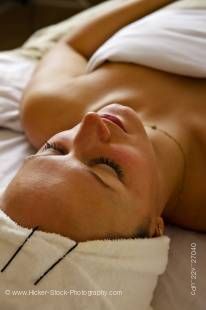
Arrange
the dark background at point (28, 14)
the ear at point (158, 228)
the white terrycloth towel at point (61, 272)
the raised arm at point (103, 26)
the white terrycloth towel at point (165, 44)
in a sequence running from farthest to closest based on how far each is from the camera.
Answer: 1. the dark background at point (28, 14)
2. the raised arm at point (103, 26)
3. the white terrycloth towel at point (165, 44)
4. the ear at point (158, 228)
5. the white terrycloth towel at point (61, 272)

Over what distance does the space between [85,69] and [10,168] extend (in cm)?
35

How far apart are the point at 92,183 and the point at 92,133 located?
0.39 ft

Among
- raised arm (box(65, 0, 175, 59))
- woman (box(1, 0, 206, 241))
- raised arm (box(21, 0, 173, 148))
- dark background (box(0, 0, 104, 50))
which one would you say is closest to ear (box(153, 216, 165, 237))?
woman (box(1, 0, 206, 241))

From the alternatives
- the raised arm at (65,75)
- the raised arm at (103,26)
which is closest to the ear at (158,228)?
the raised arm at (65,75)

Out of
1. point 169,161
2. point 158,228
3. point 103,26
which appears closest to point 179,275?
point 158,228

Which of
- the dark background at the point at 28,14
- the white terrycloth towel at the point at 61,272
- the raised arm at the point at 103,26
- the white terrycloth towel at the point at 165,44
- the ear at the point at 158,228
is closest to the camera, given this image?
the white terrycloth towel at the point at 61,272

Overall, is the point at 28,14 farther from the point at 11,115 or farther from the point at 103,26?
the point at 11,115

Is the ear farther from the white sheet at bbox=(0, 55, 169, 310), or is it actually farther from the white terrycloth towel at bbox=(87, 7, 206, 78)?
the white terrycloth towel at bbox=(87, 7, 206, 78)

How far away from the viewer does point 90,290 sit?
0.79m

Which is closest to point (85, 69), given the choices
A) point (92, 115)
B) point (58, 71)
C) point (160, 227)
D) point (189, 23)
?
point (58, 71)

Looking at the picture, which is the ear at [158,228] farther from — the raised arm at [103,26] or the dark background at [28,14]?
the dark background at [28,14]

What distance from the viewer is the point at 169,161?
105cm

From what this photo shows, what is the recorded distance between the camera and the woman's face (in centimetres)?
82

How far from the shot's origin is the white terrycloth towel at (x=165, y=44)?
1180 millimetres
